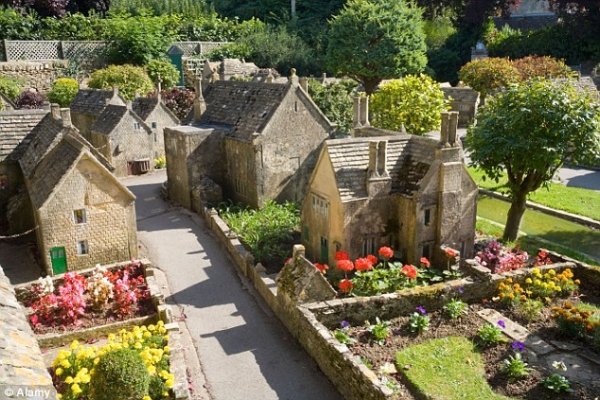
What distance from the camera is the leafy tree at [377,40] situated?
5753cm

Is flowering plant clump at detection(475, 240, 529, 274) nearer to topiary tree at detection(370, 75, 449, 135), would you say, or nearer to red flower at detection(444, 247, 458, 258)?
red flower at detection(444, 247, 458, 258)

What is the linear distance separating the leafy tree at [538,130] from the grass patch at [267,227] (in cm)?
993

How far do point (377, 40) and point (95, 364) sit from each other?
166 feet

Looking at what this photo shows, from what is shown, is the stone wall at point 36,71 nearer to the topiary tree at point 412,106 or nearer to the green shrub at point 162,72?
the green shrub at point 162,72

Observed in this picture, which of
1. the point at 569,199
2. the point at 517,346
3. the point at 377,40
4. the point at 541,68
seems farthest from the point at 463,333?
the point at 541,68

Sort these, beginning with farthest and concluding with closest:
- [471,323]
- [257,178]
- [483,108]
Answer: [257,178], [483,108], [471,323]

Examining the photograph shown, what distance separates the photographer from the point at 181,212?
34.0 m

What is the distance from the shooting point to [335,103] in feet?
148

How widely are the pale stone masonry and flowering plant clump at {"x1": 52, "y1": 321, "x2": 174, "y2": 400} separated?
520cm

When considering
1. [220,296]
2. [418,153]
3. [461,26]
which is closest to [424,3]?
[461,26]

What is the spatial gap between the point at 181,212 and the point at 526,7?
3421 inches

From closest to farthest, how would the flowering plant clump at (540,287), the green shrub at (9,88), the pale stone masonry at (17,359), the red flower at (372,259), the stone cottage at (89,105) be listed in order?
the pale stone masonry at (17,359) → the flowering plant clump at (540,287) → the red flower at (372,259) → the stone cottage at (89,105) → the green shrub at (9,88)

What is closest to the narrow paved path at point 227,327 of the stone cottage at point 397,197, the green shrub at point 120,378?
the green shrub at point 120,378

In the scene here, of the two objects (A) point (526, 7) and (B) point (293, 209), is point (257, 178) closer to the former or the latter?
(B) point (293, 209)
